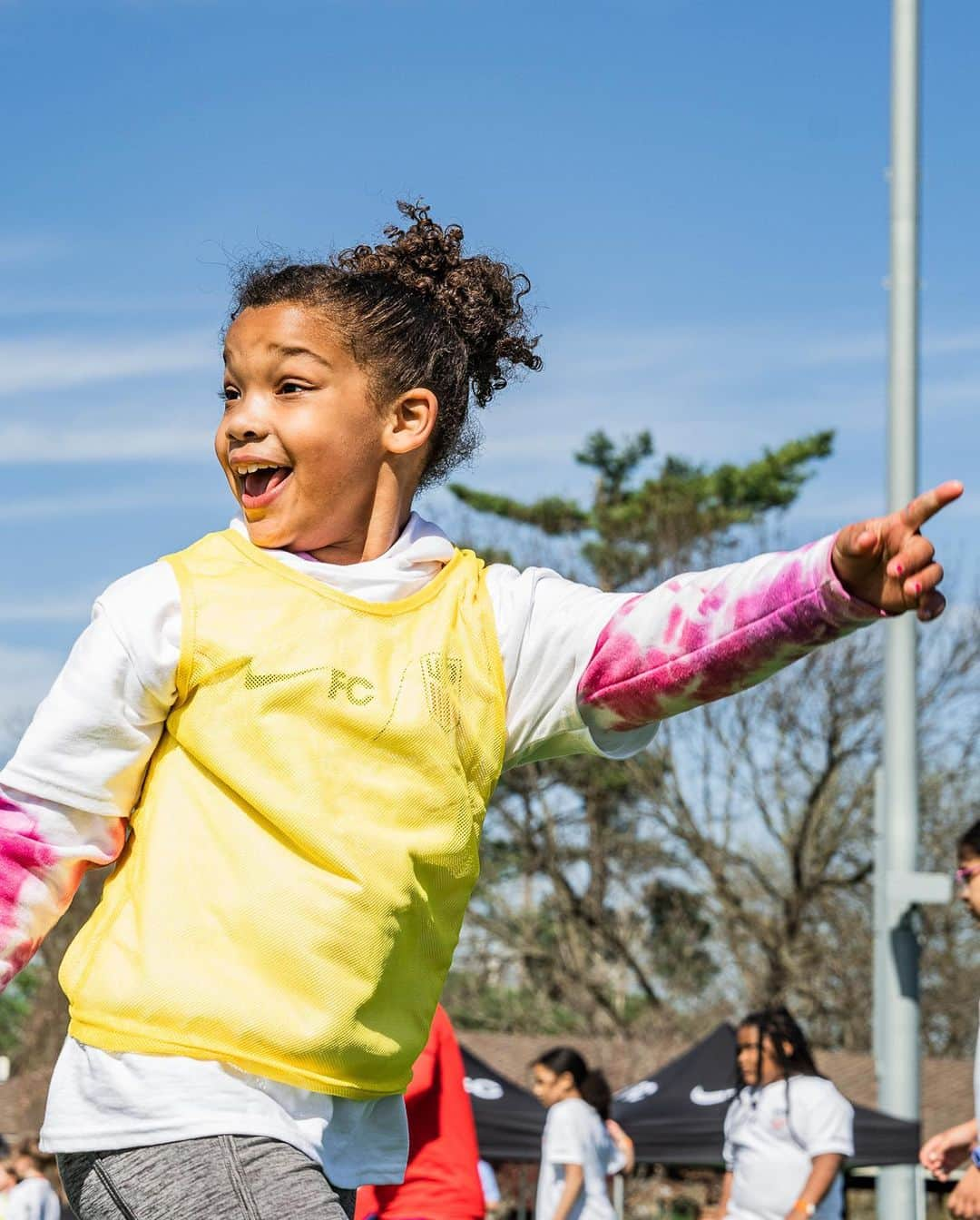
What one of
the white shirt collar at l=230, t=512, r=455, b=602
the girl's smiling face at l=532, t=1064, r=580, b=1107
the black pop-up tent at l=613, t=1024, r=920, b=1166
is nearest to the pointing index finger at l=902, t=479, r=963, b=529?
the white shirt collar at l=230, t=512, r=455, b=602

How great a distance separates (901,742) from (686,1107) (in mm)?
3814

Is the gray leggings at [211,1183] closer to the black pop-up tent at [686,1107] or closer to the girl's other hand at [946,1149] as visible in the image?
the girl's other hand at [946,1149]

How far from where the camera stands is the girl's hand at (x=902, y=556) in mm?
2066

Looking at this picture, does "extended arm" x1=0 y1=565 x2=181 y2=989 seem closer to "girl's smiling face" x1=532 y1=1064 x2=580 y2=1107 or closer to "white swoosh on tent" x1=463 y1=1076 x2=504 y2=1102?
"girl's smiling face" x1=532 y1=1064 x2=580 y2=1107

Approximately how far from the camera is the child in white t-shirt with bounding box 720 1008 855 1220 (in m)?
7.77

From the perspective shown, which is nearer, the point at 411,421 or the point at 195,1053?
the point at 195,1053

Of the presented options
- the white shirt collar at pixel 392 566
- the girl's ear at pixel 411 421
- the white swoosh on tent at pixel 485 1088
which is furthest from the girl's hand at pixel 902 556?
the white swoosh on tent at pixel 485 1088

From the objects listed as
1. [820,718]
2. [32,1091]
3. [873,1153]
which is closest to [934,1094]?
[820,718]

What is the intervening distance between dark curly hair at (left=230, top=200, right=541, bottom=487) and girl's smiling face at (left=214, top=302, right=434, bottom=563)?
4 cm

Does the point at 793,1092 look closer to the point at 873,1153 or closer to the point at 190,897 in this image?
the point at 873,1153

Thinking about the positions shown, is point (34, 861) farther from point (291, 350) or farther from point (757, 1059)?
point (757, 1059)

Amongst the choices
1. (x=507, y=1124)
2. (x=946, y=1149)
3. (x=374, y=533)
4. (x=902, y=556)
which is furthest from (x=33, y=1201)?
(x=902, y=556)

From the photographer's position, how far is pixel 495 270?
9.71ft

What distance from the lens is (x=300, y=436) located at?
2.58 m
